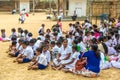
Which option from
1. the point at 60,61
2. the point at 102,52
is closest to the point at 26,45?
the point at 60,61

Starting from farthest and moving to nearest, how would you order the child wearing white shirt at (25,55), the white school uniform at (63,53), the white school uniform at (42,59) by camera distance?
1. the child wearing white shirt at (25,55)
2. the white school uniform at (63,53)
3. the white school uniform at (42,59)

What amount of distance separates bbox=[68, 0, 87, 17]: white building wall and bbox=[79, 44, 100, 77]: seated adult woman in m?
25.8

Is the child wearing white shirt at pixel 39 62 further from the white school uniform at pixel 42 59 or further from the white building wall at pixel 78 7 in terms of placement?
the white building wall at pixel 78 7

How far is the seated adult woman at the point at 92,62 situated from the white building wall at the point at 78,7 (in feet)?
84.5

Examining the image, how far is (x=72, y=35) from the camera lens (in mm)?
12344

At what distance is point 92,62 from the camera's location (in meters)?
8.33

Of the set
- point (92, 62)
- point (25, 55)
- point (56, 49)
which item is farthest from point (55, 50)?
point (92, 62)

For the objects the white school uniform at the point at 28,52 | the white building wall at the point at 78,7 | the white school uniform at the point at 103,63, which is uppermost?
the white building wall at the point at 78,7

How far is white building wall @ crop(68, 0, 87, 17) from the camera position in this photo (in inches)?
1338

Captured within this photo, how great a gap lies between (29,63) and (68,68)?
5.31ft

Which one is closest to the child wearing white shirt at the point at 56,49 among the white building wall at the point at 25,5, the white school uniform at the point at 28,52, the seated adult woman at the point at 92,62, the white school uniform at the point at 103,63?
the white school uniform at the point at 28,52

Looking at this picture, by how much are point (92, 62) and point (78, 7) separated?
26176mm

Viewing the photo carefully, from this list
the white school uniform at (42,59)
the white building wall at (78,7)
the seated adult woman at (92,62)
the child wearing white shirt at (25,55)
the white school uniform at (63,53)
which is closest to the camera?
the seated adult woman at (92,62)

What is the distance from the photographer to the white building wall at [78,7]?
3399 cm
